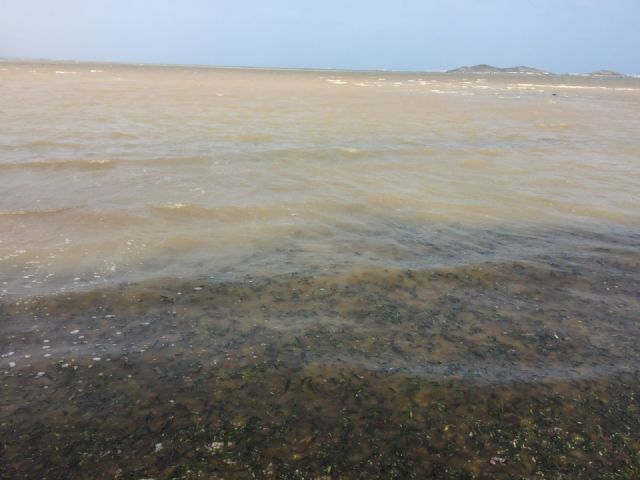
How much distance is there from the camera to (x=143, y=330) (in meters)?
4.57

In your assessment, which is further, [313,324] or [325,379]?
[313,324]

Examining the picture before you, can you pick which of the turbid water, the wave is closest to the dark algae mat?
the turbid water

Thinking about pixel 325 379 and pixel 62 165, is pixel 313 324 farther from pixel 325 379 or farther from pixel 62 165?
pixel 62 165

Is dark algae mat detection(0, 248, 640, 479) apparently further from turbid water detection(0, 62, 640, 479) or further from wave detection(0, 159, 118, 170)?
wave detection(0, 159, 118, 170)

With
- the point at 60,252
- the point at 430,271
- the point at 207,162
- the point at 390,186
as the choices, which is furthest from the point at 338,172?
the point at 60,252

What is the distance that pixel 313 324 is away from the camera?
4.80 m

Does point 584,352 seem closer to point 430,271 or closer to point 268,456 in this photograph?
point 430,271

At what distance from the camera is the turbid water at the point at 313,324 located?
10.6 feet

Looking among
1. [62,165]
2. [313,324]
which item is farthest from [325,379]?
[62,165]

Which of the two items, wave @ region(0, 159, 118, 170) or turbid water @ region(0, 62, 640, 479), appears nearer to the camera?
turbid water @ region(0, 62, 640, 479)

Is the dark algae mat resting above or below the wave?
below

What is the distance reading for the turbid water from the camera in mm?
3242

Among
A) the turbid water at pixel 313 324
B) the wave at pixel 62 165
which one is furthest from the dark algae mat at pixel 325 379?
the wave at pixel 62 165

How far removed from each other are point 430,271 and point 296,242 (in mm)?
2013
